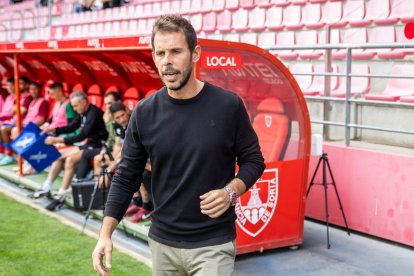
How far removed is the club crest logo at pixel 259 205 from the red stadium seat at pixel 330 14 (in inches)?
178

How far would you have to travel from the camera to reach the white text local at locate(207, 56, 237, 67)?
17.9 ft

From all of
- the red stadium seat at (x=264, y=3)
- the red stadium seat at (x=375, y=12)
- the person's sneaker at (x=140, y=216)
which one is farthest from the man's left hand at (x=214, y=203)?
the red stadium seat at (x=264, y=3)

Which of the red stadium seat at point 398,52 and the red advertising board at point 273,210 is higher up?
the red stadium seat at point 398,52

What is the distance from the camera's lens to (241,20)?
12.2 meters

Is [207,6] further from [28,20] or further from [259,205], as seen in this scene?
[28,20]

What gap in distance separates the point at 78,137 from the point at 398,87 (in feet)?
13.3

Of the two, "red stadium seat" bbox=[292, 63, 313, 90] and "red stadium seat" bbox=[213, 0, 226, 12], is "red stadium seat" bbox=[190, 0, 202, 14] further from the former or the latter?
"red stadium seat" bbox=[292, 63, 313, 90]

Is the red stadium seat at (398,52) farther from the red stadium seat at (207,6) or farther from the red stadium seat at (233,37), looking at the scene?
the red stadium seat at (207,6)

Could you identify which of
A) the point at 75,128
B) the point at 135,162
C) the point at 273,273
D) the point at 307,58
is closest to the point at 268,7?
the point at 307,58

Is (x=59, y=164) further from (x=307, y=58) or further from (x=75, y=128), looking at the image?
(x=307, y=58)

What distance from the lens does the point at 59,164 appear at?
28.7ft

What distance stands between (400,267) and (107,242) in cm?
362

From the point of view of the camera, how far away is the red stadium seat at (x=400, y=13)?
8.53m

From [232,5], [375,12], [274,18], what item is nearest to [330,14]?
[375,12]
